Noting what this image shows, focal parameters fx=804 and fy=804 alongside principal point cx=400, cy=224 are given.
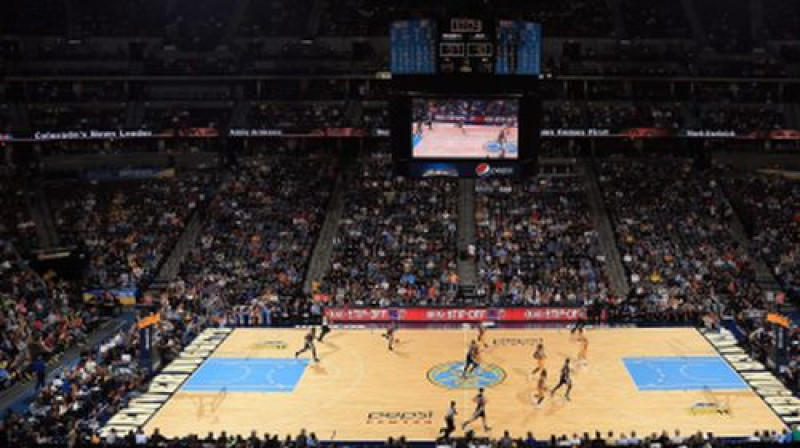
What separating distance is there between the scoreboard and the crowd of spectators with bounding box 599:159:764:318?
14.0m

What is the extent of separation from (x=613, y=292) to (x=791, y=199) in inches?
616

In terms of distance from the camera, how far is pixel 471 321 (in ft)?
128

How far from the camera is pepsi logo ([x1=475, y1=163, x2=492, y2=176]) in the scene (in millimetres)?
35625

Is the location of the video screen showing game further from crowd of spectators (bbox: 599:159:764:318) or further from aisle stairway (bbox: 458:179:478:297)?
crowd of spectators (bbox: 599:159:764:318)

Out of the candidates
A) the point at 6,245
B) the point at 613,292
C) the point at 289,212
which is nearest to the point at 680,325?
the point at 613,292

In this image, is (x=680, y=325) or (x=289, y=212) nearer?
(x=680, y=325)

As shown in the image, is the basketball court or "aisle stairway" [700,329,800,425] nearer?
"aisle stairway" [700,329,800,425]

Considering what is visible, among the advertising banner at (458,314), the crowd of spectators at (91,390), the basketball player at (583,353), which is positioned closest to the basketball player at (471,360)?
the basketball player at (583,353)

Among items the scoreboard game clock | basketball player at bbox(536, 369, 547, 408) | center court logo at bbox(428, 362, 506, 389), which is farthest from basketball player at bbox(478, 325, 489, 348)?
the scoreboard game clock

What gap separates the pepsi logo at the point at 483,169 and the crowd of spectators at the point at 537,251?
775 cm

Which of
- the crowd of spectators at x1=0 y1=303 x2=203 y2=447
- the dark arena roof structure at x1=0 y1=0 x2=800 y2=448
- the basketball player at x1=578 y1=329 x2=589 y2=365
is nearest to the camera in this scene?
the crowd of spectators at x1=0 y1=303 x2=203 y2=447

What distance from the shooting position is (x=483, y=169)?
117ft

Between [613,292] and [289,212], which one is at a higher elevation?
[289,212]

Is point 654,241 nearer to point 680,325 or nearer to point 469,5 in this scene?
point 680,325
